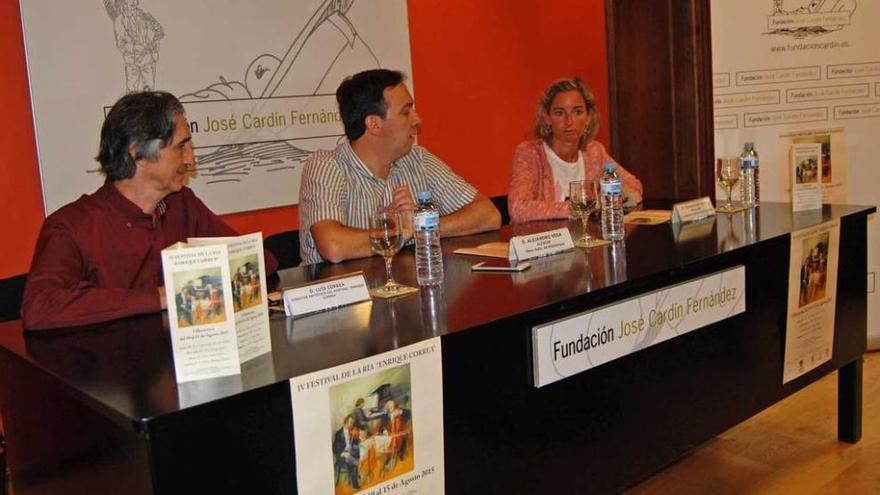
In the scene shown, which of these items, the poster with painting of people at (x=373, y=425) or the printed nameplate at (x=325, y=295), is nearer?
the poster with painting of people at (x=373, y=425)

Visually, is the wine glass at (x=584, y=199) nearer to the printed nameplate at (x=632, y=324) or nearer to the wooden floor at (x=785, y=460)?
the printed nameplate at (x=632, y=324)

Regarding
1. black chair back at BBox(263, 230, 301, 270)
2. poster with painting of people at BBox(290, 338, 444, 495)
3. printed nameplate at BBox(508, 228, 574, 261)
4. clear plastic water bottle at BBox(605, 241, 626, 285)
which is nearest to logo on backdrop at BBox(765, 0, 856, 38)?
clear plastic water bottle at BBox(605, 241, 626, 285)

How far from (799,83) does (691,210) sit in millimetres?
1471

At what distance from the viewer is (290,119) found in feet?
11.8

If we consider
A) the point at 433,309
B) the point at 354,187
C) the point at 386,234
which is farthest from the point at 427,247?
the point at 354,187

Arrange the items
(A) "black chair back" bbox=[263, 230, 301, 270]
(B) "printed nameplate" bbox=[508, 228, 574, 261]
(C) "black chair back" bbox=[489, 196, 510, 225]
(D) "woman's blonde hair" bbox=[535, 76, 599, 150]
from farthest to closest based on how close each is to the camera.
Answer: (C) "black chair back" bbox=[489, 196, 510, 225] → (D) "woman's blonde hair" bbox=[535, 76, 599, 150] → (A) "black chair back" bbox=[263, 230, 301, 270] → (B) "printed nameplate" bbox=[508, 228, 574, 261]

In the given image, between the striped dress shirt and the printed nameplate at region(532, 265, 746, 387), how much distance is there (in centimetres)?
94

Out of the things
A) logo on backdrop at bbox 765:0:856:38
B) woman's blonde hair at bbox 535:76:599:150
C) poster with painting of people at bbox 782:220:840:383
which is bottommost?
poster with painting of people at bbox 782:220:840:383

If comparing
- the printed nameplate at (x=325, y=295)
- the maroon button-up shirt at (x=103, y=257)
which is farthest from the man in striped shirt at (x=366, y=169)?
the printed nameplate at (x=325, y=295)

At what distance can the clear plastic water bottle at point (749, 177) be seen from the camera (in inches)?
115

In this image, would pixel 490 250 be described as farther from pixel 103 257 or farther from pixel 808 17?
pixel 808 17

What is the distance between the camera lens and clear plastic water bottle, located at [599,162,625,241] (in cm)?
243

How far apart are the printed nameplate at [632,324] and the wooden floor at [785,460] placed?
0.66 m

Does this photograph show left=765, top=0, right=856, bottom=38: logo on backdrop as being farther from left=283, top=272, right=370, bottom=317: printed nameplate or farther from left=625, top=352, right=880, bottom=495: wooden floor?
left=283, top=272, right=370, bottom=317: printed nameplate
